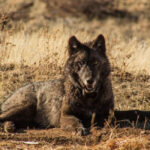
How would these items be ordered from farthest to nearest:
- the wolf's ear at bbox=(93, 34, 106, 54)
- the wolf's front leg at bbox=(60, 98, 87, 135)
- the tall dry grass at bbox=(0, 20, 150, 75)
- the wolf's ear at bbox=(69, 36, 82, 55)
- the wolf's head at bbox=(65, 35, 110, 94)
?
1. the tall dry grass at bbox=(0, 20, 150, 75)
2. the wolf's ear at bbox=(93, 34, 106, 54)
3. the wolf's ear at bbox=(69, 36, 82, 55)
4. the wolf's head at bbox=(65, 35, 110, 94)
5. the wolf's front leg at bbox=(60, 98, 87, 135)

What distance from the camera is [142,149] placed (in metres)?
5.27

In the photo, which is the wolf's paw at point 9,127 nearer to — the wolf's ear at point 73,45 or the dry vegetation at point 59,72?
the dry vegetation at point 59,72

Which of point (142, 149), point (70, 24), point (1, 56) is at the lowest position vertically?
point (142, 149)

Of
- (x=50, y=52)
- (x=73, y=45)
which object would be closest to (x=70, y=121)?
(x=73, y=45)

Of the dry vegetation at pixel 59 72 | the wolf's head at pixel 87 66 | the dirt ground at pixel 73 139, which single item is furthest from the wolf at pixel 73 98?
the dry vegetation at pixel 59 72

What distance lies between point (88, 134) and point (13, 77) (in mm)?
4179

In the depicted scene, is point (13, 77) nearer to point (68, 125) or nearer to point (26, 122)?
point (26, 122)

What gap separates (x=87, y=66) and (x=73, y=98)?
67 centimetres

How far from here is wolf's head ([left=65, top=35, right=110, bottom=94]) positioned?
662 centimetres

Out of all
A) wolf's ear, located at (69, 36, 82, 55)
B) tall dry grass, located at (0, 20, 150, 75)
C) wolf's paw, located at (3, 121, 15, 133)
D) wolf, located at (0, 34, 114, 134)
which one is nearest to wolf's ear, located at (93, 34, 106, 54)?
wolf, located at (0, 34, 114, 134)

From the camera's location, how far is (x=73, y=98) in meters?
6.91

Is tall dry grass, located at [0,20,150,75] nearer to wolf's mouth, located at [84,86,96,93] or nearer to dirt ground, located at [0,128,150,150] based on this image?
wolf's mouth, located at [84,86,96,93]

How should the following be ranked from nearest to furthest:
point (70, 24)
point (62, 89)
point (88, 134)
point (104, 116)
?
1. point (88, 134)
2. point (104, 116)
3. point (62, 89)
4. point (70, 24)

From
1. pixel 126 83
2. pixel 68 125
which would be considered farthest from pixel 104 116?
pixel 126 83
